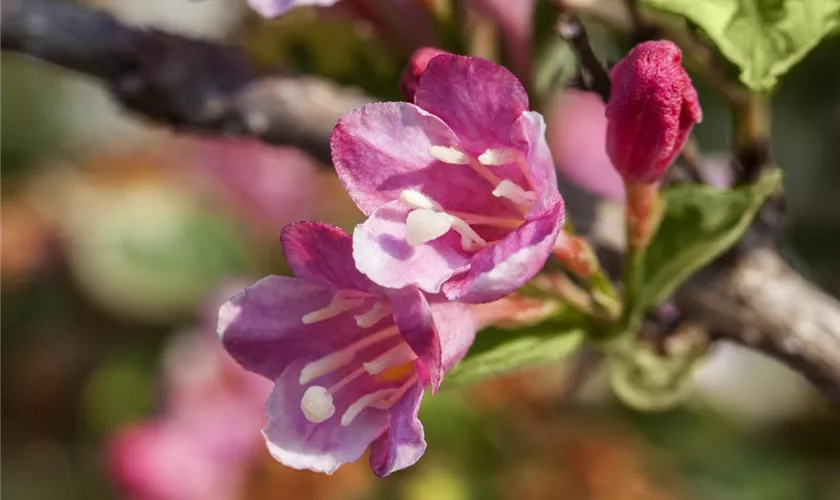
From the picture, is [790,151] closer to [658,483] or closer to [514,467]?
[658,483]

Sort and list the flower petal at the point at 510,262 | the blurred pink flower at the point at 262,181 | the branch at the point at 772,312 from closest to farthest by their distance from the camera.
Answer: the flower petal at the point at 510,262 → the branch at the point at 772,312 → the blurred pink flower at the point at 262,181

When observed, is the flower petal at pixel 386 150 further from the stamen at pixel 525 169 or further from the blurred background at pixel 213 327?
the blurred background at pixel 213 327

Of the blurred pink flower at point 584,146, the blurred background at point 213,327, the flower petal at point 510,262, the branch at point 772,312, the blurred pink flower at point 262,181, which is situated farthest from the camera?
the blurred pink flower at point 262,181

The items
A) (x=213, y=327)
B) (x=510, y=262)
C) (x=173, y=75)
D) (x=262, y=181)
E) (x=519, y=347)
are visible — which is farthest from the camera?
(x=262, y=181)

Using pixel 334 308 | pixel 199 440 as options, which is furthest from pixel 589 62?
pixel 199 440

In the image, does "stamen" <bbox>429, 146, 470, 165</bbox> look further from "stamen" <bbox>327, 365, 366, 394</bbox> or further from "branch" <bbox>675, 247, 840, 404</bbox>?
"branch" <bbox>675, 247, 840, 404</bbox>

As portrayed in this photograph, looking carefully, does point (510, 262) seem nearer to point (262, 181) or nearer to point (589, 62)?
point (589, 62)

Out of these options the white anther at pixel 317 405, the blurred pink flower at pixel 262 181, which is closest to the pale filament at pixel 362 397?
the white anther at pixel 317 405
